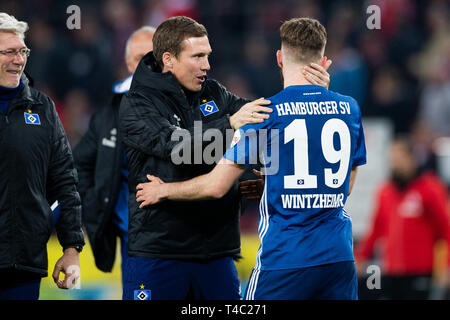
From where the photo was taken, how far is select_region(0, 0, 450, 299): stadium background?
38.1ft

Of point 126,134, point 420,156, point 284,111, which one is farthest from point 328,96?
point 420,156

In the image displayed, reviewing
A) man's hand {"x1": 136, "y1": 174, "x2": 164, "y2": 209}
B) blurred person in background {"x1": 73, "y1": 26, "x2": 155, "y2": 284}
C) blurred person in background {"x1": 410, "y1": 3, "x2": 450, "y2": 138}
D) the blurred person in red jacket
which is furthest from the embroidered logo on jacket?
blurred person in background {"x1": 410, "y1": 3, "x2": 450, "y2": 138}

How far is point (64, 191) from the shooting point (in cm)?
453

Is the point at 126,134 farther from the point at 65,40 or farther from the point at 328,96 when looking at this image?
the point at 65,40

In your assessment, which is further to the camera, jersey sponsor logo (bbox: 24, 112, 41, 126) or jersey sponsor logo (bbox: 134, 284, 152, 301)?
jersey sponsor logo (bbox: 134, 284, 152, 301)

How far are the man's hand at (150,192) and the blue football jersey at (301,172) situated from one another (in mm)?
587

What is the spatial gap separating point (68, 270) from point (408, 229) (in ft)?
17.0

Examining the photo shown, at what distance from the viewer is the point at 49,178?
4.49 m

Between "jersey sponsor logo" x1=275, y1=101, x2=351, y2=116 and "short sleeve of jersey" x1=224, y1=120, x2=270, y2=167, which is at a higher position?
"jersey sponsor logo" x1=275, y1=101, x2=351, y2=116

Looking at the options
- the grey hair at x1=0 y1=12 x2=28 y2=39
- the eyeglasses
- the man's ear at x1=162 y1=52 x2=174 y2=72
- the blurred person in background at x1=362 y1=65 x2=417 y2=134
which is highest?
the blurred person in background at x1=362 y1=65 x2=417 y2=134

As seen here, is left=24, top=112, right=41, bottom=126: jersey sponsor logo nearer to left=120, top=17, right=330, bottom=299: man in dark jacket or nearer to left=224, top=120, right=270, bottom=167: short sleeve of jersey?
left=120, top=17, right=330, bottom=299: man in dark jacket

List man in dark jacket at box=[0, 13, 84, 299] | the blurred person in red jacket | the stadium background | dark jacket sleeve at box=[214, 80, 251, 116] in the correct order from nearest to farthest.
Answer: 1. man in dark jacket at box=[0, 13, 84, 299]
2. dark jacket sleeve at box=[214, 80, 251, 116]
3. the blurred person in red jacket
4. the stadium background

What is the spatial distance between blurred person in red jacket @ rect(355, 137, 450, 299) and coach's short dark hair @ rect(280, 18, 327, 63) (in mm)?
4746

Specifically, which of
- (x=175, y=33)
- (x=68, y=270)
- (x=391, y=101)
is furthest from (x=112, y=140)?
(x=391, y=101)
